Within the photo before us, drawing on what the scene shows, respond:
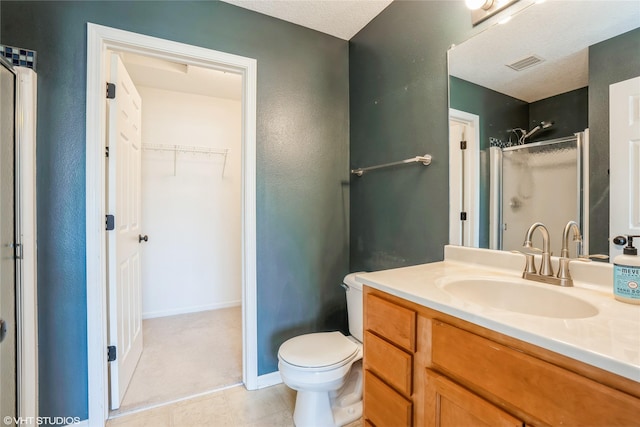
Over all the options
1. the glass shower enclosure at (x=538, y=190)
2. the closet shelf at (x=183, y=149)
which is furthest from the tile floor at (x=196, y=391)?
the closet shelf at (x=183, y=149)

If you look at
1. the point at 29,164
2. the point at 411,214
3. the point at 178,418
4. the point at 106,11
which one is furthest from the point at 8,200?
the point at 411,214

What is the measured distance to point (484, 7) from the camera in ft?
4.15

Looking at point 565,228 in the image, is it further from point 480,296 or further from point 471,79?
point 471,79

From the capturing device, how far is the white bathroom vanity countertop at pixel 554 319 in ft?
1.77

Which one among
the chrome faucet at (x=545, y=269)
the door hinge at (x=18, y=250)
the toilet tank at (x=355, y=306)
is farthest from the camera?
the toilet tank at (x=355, y=306)

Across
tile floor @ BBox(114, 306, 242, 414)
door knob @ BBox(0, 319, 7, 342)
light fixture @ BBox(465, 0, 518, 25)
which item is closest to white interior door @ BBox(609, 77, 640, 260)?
light fixture @ BBox(465, 0, 518, 25)

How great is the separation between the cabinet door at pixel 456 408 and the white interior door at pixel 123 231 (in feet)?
5.42

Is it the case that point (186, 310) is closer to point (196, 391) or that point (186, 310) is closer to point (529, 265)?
point (196, 391)

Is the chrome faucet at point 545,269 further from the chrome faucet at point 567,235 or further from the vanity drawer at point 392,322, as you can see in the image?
the vanity drawer at point 392,322

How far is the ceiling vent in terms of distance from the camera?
1148mm

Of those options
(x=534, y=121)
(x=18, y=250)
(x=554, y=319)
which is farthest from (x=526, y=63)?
(x=18, y=250)

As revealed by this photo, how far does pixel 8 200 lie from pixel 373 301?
1421mm

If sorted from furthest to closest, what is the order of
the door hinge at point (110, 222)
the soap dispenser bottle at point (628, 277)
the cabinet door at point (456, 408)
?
the door hinge at point (110, 222) < the soap dispenser bottle at point (628, 277) < the cabinet door at point (456, 408)

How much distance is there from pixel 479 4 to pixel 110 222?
6.90 feet
